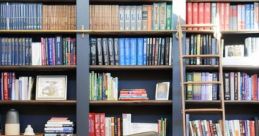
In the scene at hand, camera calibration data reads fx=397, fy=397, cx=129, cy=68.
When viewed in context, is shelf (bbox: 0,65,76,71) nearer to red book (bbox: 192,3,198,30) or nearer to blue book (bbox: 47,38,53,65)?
blue book (bbox: 47,38,53,65)

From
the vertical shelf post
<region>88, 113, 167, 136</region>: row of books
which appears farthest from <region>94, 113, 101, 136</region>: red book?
the vertical shelf post

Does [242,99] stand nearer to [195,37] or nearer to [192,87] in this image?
[192,87]

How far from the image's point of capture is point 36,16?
409 cm

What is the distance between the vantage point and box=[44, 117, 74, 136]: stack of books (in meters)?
4.03

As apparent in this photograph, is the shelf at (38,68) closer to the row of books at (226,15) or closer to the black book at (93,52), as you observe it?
the black book at (93,52)

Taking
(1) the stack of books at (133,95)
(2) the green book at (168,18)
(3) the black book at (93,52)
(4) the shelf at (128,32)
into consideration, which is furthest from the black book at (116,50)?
(2) the green book at (168,18)

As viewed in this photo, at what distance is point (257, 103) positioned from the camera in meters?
4.07

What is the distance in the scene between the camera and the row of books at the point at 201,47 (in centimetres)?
407

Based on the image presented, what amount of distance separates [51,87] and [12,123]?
0.54 m

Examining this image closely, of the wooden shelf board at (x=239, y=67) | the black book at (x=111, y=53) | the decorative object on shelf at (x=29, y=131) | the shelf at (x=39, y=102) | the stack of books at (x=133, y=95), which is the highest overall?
the black book at (x=111, y=53)

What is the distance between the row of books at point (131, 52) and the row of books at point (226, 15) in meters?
0.38

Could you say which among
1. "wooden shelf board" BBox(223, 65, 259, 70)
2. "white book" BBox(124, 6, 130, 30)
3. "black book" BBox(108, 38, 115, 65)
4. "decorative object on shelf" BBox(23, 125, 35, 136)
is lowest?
"decorative object on shelf" BBox(23, 125, 35, 136)

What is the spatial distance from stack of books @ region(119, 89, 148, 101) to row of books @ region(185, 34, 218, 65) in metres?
0.56

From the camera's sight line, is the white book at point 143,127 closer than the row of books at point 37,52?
No
